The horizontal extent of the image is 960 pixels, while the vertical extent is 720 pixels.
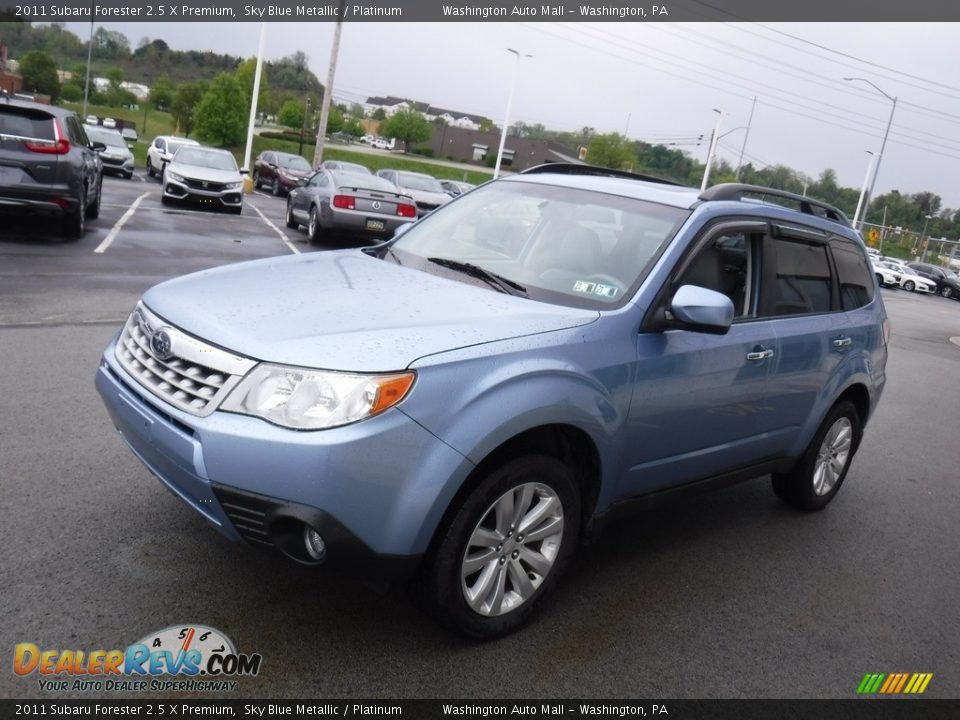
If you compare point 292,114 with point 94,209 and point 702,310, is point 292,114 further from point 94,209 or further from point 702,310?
point 702,310

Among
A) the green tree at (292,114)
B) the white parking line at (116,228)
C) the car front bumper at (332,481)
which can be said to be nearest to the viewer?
the car front bumper at (332,481)

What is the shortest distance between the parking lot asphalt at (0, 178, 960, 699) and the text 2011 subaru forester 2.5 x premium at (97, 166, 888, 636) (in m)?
0.31

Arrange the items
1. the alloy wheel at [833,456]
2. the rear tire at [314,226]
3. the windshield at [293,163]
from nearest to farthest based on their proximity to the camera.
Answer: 1. the alloy wheel at [833,456]
2. the rear tire at [314,226]
3. the windshield at [293,163]

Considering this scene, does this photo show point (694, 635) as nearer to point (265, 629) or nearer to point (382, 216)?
point (265, 629)

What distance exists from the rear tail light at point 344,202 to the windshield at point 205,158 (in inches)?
220

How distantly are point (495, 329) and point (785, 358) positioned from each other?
2.01 metres

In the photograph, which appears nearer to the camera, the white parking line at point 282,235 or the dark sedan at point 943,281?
the white parking line at point 282,235

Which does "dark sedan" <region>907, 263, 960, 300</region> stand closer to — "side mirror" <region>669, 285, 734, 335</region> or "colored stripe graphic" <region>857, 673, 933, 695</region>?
"colored stripe graphic" <region>857, 673, 933, 695</region>

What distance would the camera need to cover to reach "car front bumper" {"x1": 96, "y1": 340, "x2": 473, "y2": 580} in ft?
8.97

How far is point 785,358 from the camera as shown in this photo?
4.49 meters

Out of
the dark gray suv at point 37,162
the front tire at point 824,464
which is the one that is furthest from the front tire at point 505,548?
the dark gray suv at point 37,162

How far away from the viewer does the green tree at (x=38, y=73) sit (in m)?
81.9

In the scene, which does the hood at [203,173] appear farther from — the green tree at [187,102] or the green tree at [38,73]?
the green tree at [38,73]

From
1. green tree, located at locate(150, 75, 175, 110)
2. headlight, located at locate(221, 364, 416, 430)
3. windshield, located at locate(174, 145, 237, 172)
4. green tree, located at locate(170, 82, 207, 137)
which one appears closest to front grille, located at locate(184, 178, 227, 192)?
windshield, located at locate(174, 145, 237, 172)
